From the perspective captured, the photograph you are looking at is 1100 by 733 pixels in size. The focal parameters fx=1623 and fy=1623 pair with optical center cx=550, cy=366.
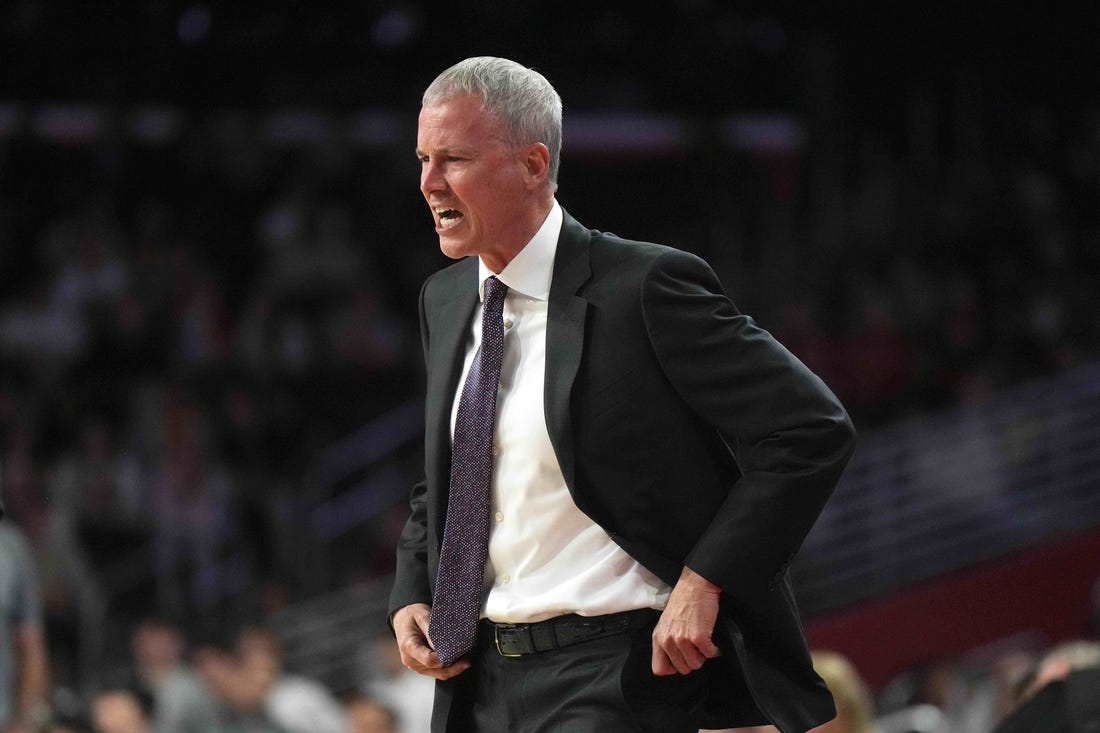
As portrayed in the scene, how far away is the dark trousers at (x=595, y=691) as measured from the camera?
2383 millimetres

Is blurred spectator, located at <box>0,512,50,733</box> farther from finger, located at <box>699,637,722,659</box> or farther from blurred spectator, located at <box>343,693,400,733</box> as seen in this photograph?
finger, located at <box>699,637,722,659</box>

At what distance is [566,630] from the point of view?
2439mm

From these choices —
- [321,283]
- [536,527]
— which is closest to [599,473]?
[536,527]

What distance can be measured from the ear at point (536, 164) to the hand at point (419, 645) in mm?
718

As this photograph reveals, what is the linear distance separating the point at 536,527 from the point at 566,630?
16 centimetres

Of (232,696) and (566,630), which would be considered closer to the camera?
(566,630)

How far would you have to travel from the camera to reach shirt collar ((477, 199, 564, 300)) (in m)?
2.58

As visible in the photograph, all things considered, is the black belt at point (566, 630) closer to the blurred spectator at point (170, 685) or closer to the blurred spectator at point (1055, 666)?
the blurred spectator at point (1055, 666)

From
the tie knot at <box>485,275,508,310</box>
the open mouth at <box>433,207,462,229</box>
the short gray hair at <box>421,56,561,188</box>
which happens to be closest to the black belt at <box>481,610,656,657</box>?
the tie knot at <box>485,275,508,310</box>

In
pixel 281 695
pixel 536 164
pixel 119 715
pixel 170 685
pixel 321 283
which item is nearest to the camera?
pixel 536 164

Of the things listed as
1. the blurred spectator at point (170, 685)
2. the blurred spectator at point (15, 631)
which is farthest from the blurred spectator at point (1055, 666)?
the blurred spectator at point (170, 685)

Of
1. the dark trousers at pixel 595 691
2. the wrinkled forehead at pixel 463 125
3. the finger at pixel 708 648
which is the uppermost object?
the wrinkled forehead at pixel 463 125

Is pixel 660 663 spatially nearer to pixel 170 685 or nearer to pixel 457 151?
pixel 457 151

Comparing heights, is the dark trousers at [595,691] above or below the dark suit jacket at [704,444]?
below
